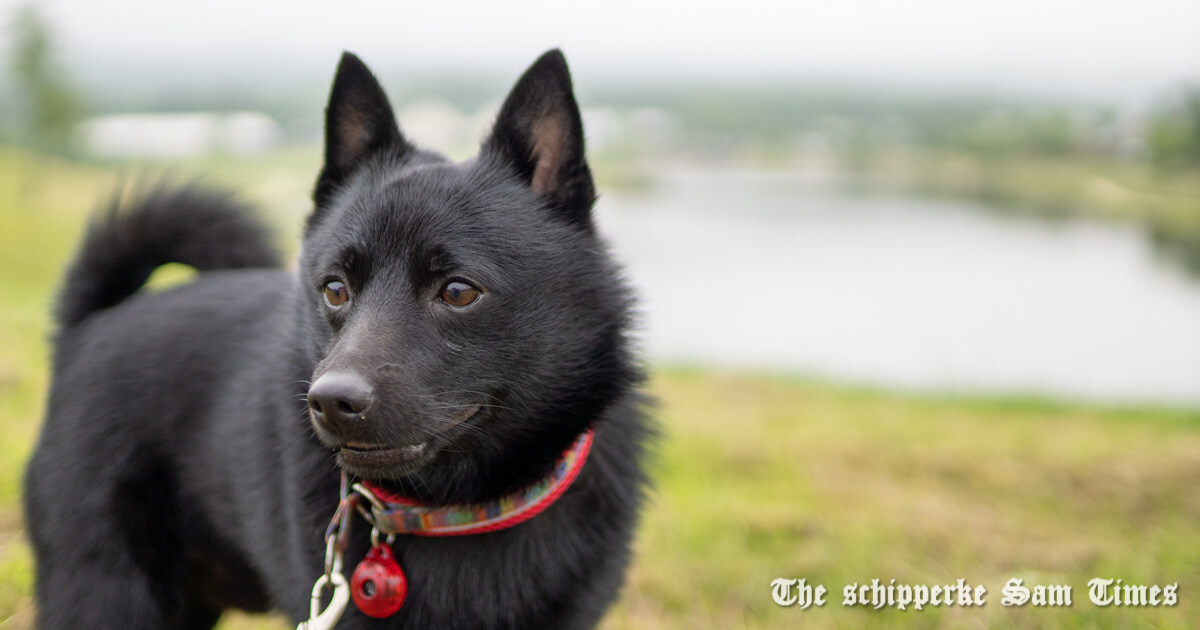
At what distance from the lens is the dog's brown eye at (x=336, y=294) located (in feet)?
6.15

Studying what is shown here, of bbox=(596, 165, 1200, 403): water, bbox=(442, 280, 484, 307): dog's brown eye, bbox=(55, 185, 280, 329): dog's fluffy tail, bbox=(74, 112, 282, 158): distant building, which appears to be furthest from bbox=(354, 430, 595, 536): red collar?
bbox=(74, 112, 282, 158): distant building

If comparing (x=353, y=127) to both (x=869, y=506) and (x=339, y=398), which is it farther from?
(x=869, y=506)

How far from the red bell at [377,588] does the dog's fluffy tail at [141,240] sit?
58.3 inches

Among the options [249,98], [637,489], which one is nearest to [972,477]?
[637,489]

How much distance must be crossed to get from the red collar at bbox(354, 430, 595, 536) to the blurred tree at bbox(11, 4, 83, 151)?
23.0 metres

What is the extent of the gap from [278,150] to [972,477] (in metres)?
13.1

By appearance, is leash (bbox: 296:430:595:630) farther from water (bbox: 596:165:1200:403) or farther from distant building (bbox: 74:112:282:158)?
distant building (bbox: 74:112:282:158)

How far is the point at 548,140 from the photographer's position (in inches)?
81.9

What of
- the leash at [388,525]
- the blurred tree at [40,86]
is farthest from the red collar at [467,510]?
the blurred tree at [40,86]

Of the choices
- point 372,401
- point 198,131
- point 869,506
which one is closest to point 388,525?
point 372,401

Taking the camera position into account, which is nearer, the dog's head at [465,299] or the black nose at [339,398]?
the black nose at [339,398]

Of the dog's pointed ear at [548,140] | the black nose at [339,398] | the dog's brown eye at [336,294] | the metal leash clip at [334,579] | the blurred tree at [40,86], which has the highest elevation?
the dog's pointed ear at [548,140]

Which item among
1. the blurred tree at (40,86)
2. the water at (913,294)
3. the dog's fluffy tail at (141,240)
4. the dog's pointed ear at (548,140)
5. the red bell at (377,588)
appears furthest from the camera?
the blurred tree at (40,86)

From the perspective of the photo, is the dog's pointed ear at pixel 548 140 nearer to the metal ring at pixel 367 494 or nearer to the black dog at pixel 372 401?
the black dog at pixel 372 401
